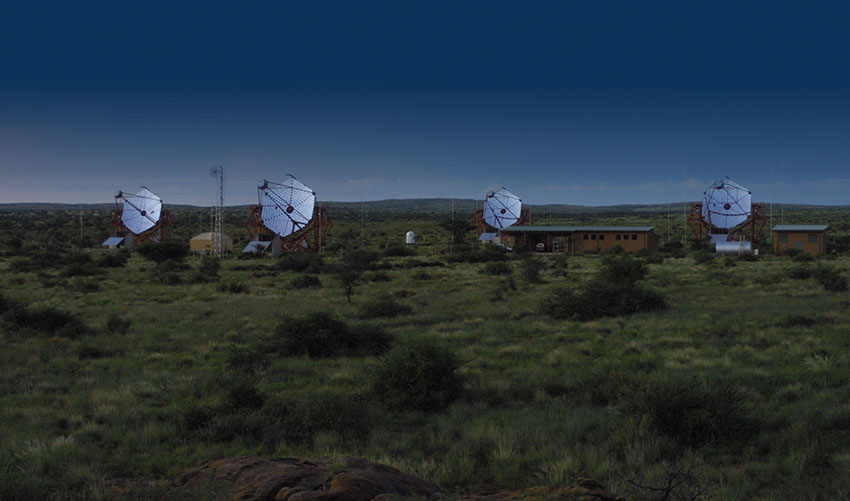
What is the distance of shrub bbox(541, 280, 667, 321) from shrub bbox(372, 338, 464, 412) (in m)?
9.52

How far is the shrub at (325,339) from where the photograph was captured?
15.0 m

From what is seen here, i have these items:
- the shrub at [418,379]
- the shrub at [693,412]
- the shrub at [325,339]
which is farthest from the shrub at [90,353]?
the shrub at [693,412]

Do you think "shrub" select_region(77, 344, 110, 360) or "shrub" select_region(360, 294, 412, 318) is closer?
"shrub" select_region(77, 344, 110, 360)

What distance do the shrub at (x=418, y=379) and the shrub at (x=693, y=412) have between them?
316cm

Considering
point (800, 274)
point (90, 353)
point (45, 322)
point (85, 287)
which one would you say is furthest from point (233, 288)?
point (800, 274)

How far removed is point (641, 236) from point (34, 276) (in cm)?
4784

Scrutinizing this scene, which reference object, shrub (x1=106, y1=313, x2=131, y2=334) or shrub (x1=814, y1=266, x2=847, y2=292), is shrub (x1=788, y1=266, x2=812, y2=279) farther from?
shrub (x1=106, y1=313, x2=131, y2=334)

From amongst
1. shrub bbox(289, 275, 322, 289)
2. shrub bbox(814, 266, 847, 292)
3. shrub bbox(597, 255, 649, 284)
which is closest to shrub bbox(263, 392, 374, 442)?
shrub bbox(597, 255, 649, 284)

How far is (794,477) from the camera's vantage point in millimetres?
6707

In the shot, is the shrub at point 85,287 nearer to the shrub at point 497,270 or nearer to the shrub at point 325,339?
the shrub at point 325,339

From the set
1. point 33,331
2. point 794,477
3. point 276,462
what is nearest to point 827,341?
point 794,477

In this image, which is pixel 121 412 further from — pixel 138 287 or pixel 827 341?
pixel 138 287

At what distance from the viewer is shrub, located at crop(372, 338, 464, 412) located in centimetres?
1030

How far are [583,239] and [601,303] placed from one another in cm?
3999
